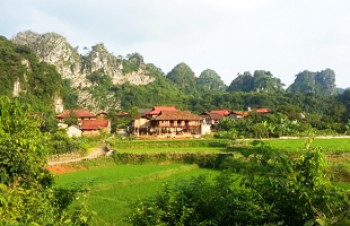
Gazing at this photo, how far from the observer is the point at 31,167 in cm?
546

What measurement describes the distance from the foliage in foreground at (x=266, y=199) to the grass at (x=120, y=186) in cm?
985

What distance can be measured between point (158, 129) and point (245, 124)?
1227cm

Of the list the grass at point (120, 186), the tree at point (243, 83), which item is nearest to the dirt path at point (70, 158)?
the grass at point (120, 186)

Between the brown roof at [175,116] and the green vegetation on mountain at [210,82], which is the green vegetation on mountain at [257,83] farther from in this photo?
the brown roof at [175,116]

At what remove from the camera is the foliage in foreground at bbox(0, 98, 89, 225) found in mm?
4020

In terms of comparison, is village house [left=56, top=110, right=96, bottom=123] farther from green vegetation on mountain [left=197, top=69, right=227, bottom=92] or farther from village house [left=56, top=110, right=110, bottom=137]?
green vegetation on mountain [left=197, top=69, right=227, bottom=92]

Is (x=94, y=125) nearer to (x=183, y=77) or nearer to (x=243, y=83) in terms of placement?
(x=243, y=83)

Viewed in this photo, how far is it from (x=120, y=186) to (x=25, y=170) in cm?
1890

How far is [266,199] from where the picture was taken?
11.3ft

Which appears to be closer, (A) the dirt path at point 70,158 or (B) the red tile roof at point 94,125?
(A) the dirt path at point 70,158

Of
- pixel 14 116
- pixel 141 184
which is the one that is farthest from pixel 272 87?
pixel 14 116

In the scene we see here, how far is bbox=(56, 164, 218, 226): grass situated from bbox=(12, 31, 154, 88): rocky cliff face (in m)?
84.1

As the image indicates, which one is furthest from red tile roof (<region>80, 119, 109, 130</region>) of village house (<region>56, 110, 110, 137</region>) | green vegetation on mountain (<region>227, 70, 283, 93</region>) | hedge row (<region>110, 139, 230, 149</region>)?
green vegetation on mountain (<region>227, 70, 283, 93</region>)

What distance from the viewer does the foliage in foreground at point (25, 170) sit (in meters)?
4.02
